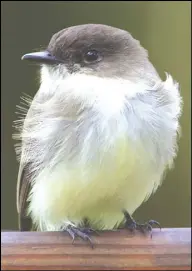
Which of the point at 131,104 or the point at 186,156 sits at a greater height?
the point at 131,104

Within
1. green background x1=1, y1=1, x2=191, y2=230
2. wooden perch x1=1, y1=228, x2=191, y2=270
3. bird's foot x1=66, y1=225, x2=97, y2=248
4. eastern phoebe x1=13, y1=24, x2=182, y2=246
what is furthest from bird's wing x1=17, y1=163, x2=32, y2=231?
green background x1=1, y1=1, x2=191, y2=230

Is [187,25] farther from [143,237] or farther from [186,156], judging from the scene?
[143,237]

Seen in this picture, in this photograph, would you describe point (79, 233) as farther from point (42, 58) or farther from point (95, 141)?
point (42, 58)

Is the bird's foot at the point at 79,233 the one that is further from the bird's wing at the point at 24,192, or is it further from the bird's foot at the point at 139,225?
the bird's wing at the point at 24,192

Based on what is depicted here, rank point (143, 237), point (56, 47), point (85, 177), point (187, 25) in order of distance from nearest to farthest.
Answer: point (143, 237) < point (85, 177) < point (56, 47) < point (187, 25)

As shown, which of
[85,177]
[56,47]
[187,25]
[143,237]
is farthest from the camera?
[187,25]

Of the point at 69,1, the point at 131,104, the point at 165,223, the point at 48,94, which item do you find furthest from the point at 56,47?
the point at 165,223

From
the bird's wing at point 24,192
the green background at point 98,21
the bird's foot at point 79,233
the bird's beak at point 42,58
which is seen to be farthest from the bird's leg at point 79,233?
the green background at point 98,21
